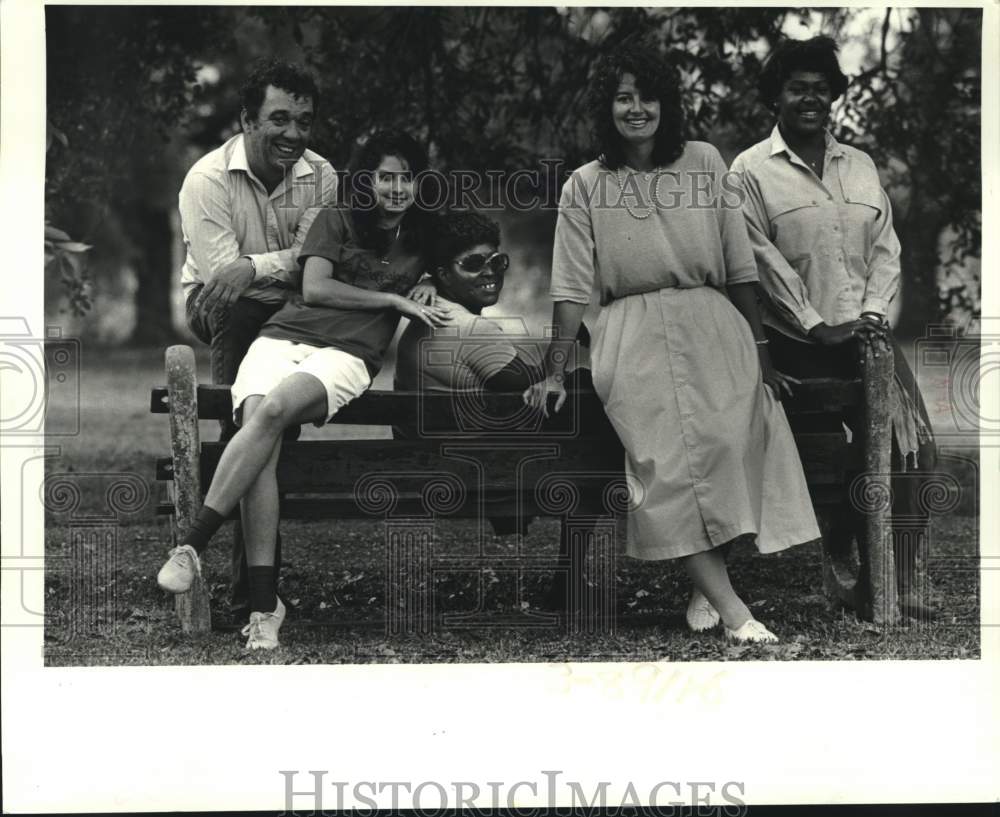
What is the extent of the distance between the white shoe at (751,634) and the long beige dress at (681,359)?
272 millimetres

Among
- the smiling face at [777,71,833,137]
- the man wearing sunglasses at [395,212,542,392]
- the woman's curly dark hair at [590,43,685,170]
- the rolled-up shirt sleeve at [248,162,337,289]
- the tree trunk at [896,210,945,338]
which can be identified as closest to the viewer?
the woman's curly dark hair at [590,43,685,170]

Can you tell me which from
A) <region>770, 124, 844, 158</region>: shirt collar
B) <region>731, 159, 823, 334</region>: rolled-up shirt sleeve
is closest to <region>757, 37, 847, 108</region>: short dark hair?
<region>770, 124, 844, 158</region>: shirt collar

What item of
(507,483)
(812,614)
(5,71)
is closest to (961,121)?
(812,614)

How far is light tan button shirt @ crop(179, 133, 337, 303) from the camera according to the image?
568 centimetres

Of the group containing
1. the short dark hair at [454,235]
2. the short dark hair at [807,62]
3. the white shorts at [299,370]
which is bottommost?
the white shorts at [299,370]

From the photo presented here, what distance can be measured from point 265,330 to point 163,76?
252 cm

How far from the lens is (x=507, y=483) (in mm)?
5551

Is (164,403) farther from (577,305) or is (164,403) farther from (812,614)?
(812,614)

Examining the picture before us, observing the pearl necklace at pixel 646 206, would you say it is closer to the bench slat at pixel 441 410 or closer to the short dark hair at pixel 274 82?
the bench slat at pixel 441 410

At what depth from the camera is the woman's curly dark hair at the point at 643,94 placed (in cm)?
541

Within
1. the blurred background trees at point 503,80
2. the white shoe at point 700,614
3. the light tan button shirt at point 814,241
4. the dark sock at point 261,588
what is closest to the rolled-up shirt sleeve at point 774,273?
the light tan button shirt at point 814,241

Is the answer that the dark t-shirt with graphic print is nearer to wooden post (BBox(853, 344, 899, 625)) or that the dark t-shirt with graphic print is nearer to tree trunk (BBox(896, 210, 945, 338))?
wooden post (BBox(853, 344, 899, 625))

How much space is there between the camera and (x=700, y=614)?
5.73 meters

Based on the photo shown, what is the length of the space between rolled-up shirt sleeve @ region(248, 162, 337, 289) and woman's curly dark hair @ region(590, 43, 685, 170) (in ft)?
3.10
